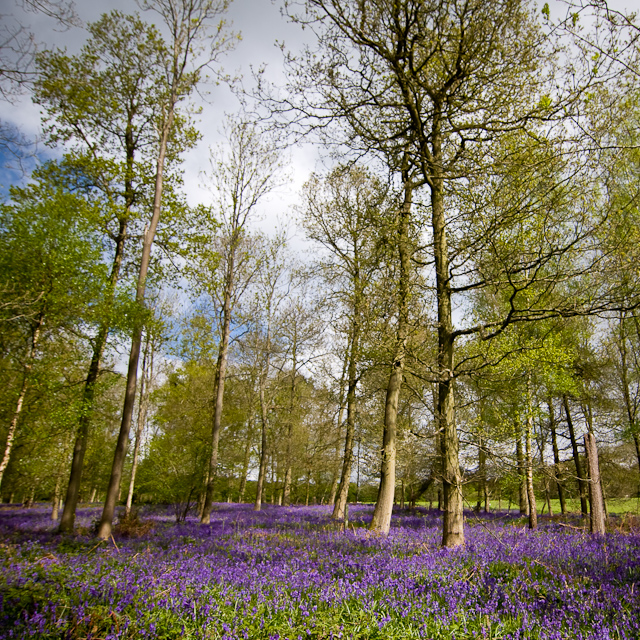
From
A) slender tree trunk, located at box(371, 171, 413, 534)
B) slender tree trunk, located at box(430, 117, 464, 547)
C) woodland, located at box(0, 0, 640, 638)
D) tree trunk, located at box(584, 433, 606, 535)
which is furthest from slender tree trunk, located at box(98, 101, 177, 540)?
tree trunk, located at box(584, 433, 606, 535)

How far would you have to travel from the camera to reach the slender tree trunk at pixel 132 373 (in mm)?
9617

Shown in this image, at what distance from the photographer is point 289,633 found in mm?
3164

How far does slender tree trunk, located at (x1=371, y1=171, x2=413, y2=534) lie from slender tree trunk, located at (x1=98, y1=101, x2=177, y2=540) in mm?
6494

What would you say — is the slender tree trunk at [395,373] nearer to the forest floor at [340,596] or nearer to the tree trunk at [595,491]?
the forest floor at [340,596]

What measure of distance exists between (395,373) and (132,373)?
6.97m

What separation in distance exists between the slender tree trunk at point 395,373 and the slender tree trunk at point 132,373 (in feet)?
21.3

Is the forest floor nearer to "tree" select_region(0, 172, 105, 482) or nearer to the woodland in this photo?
the woodland

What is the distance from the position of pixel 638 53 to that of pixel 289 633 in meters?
6.61

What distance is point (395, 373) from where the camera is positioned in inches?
358

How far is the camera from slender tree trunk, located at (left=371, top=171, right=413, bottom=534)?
6299mm

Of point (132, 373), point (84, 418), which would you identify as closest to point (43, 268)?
point (132, 373)

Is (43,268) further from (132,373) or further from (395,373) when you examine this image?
(395,373)

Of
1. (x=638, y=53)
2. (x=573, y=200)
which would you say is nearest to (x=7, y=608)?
(x=573, y=200)

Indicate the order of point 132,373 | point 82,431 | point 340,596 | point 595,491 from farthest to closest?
1. point 82,431
2. point 132,373
3. point 595,491
4. point 340,596
